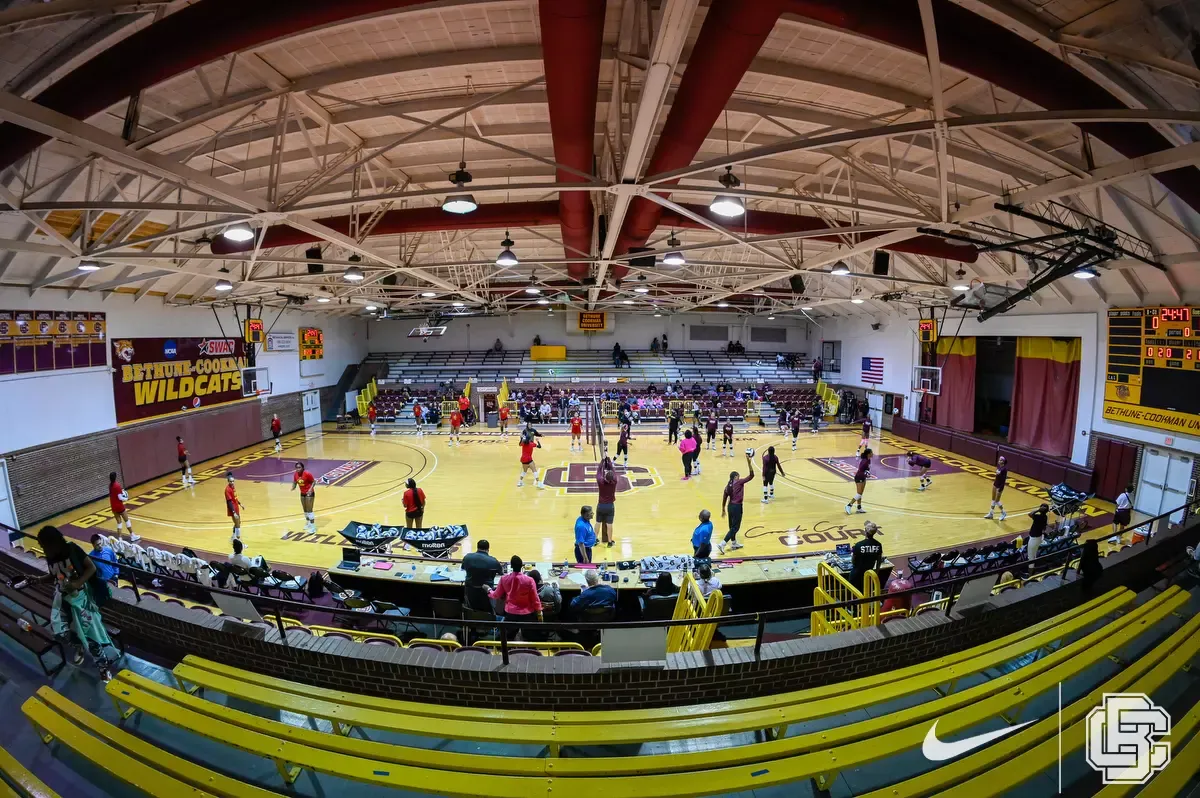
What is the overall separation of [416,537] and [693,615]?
20.3 ft

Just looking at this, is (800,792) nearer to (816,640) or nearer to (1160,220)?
(816,640)

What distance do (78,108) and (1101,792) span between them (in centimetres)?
980

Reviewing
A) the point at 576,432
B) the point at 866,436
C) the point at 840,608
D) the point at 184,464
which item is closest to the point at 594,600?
the point at 840,608

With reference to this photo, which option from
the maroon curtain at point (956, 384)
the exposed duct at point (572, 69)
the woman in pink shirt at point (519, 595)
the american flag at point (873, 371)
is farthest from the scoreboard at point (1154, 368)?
the woman in pink shirt at point (519, 595)

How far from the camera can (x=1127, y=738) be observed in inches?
146

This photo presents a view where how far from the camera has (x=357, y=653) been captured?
476cm

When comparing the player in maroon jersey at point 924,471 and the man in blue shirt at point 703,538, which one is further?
the player in maroon jersey at point 924,471

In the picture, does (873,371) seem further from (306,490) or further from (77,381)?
(77,381)

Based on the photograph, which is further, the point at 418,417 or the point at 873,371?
the point at 873,371

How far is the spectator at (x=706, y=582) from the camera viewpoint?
21.6ft

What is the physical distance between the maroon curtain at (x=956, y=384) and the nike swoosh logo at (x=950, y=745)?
2036 cm

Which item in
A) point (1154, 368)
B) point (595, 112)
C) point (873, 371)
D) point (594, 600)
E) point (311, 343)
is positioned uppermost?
point (595, 112)

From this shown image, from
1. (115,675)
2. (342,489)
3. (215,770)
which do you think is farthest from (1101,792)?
(342,489)

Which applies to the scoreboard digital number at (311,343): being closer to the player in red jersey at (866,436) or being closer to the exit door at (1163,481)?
the player in red jersey at (866,436)
